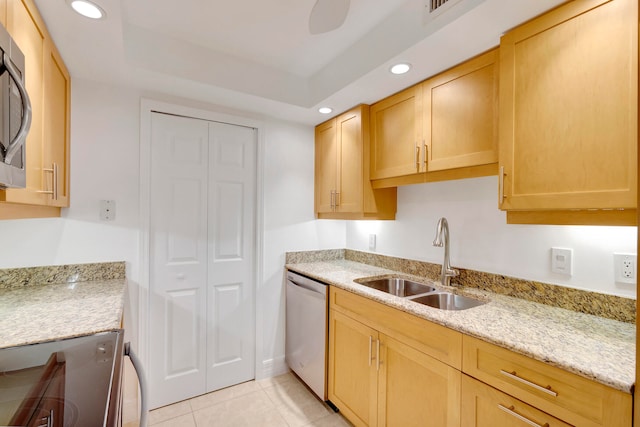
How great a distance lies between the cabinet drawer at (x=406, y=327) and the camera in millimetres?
1273

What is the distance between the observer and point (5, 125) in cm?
80

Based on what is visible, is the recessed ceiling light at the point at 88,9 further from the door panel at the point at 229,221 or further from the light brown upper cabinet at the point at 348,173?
the light brown upper cabinet at the point at 348,173

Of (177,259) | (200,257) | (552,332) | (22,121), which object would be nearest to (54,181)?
(22,121)

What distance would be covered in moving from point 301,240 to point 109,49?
6.00 feet

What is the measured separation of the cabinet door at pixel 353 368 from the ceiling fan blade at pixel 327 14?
157cm

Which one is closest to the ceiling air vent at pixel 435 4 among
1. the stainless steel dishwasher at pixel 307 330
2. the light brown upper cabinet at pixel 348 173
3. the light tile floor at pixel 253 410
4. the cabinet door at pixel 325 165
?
the light brown upper cabinet at pixel 348 173

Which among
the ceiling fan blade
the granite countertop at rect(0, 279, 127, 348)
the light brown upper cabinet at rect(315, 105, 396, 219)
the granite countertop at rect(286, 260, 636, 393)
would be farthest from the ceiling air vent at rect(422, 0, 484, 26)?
the granite countertop at rect(0, 279, 127, 348)

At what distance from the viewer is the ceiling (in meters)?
1.33

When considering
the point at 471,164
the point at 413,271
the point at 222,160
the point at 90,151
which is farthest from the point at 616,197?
the point at 90,151

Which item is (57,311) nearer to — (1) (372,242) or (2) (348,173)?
(2) (348,173)

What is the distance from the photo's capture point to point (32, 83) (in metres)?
1.16

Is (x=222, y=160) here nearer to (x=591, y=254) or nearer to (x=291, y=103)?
(x=291, y=103)

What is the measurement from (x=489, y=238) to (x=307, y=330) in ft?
4.63

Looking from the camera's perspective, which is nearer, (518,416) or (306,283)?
(518,416)
